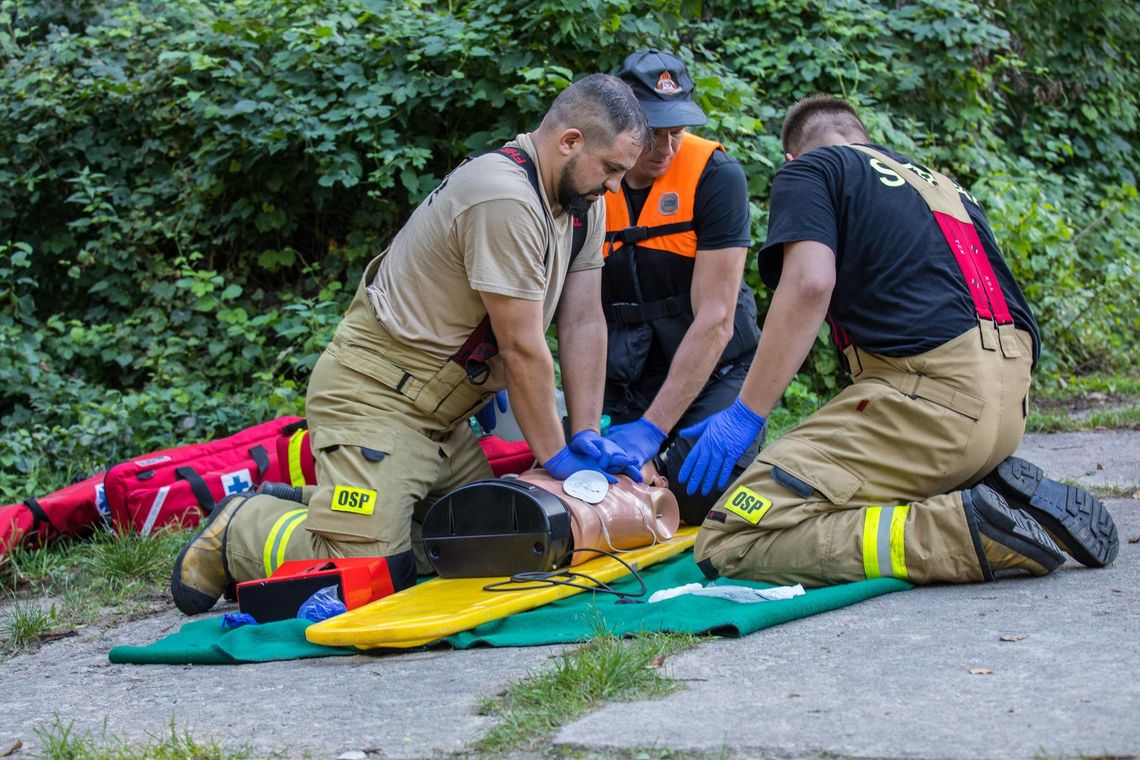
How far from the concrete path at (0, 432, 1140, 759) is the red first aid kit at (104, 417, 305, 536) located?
132cm

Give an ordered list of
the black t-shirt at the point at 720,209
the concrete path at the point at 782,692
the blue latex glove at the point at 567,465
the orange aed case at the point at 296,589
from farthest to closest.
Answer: the black t-shirt at the point at 720,209, the blue latex glove at the point at 567,465, the orange aed case at the point at 296,589, the concrete path at the point at 782,692

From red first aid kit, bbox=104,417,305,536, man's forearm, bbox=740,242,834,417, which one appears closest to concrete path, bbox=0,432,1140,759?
man's forearm, bbox=740,242,834,417

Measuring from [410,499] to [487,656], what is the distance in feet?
3.18

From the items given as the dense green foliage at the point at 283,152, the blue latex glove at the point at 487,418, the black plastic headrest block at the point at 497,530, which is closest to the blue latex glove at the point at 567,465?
the black plastic headrest block at the point at 497,530

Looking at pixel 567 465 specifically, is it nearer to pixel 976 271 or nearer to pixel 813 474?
pixel 813 474

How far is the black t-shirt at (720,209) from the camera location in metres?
4.22

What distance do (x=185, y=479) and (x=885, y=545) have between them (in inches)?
111

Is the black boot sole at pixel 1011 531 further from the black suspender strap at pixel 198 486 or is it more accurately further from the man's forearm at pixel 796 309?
the black suspender strap at pixel 198 486

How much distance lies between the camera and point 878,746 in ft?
6.10

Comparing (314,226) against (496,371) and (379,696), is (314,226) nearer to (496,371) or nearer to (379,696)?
(496,371)

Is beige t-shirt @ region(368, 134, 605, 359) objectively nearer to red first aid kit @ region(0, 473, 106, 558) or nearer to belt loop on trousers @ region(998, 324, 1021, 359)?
belt loop on trousers @ region(998, 324, 1021, 359)

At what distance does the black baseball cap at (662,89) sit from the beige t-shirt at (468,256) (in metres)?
0.62

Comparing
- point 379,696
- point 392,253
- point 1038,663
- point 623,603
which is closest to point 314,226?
point 392,253

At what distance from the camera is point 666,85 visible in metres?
4.26
